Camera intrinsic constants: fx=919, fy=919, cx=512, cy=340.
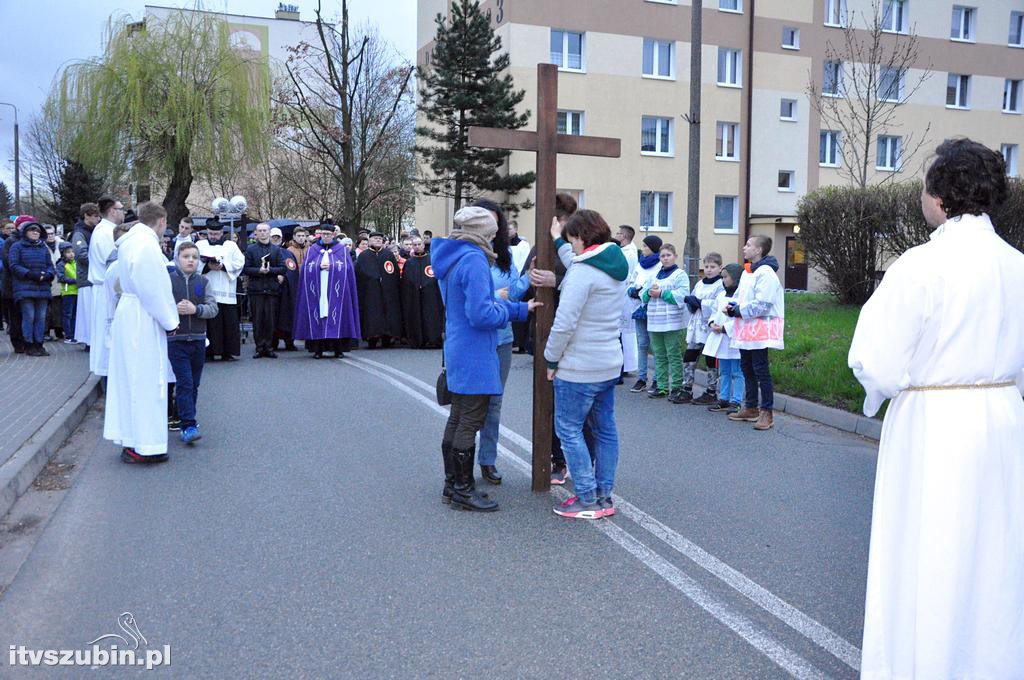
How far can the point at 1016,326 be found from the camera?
3.13m

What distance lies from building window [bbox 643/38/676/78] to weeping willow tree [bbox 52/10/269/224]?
16976mm

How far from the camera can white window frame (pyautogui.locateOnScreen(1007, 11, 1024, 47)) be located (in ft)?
138

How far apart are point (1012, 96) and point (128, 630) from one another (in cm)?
4778

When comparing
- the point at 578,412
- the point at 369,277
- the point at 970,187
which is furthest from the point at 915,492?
the point at 369,277

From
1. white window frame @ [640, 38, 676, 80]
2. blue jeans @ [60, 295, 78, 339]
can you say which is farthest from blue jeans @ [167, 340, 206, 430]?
white window frame @ [640, 38, 676, 80]

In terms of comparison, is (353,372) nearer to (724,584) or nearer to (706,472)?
(706,472)

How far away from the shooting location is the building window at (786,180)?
127ft

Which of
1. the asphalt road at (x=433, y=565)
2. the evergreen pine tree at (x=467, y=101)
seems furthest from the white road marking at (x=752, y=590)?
the evergreen pine tree at (x=467, y=101)

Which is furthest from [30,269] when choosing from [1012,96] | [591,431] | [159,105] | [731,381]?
[1012,96]

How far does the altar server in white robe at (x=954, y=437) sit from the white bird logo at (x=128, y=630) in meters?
3.09

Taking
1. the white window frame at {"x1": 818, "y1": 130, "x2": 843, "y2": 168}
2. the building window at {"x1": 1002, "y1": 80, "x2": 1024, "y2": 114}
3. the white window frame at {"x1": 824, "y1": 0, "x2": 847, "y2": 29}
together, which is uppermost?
the white window frame at {"x1": 824, "y1": 0, "x2": 847, "y2": 29}

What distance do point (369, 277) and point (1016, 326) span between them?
14342 millimetres

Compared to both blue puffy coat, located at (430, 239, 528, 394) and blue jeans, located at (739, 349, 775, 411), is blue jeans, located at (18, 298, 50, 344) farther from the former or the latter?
blue jeans, located at (739, 349, 775, 411)

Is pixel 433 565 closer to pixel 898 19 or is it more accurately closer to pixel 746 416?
pixel 746 416
